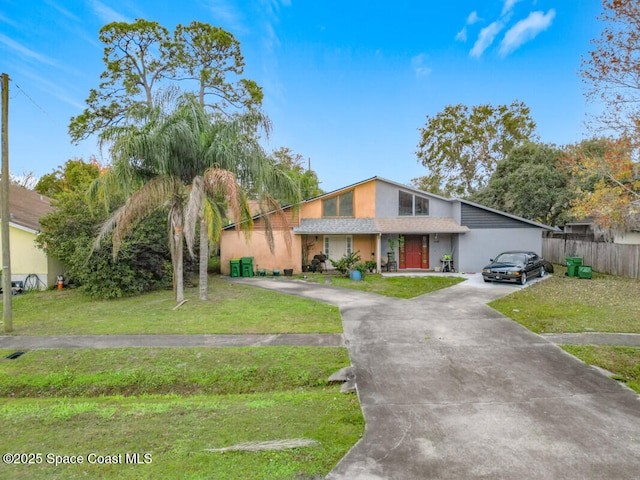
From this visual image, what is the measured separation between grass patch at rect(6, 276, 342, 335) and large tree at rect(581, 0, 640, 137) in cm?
890

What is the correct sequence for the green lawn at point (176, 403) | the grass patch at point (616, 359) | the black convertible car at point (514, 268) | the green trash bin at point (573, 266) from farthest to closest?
the green trash bin at point (573, 266), the black convertible car at point (514, 268), the grass patch at point (616, 359), the green lawn at point (176, 403)

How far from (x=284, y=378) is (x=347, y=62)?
1882 cm

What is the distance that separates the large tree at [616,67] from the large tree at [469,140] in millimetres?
25029

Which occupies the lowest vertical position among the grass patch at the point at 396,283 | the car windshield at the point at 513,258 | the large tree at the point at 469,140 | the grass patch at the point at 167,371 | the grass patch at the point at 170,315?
the grass patch at the point at 167,371

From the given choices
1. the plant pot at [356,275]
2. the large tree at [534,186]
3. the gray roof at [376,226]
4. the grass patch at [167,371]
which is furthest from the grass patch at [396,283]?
the large tree at [534,186]

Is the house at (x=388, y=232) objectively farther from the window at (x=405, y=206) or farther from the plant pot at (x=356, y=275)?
the plant pot at (x=356, y=275)

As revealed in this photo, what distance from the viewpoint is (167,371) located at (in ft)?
19.5

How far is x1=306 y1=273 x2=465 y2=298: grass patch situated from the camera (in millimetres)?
13016

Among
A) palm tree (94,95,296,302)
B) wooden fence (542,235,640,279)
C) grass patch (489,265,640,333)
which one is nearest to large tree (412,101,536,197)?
wooden fence (542,235,640,279)

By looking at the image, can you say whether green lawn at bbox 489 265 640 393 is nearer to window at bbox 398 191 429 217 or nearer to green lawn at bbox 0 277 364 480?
green lawn at bbox 0 277 364 480

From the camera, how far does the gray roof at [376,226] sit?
17.7 m

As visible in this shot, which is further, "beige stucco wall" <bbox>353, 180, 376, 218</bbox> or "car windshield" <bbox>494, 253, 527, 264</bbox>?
"beige stucco wall" <bbox>353, 180, 376, 218</bbox>

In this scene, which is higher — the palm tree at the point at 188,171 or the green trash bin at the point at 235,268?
the palm tree at the point at 188,171

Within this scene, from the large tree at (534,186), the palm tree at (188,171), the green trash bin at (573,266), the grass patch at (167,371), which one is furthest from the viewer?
the large tree at (534,186)
